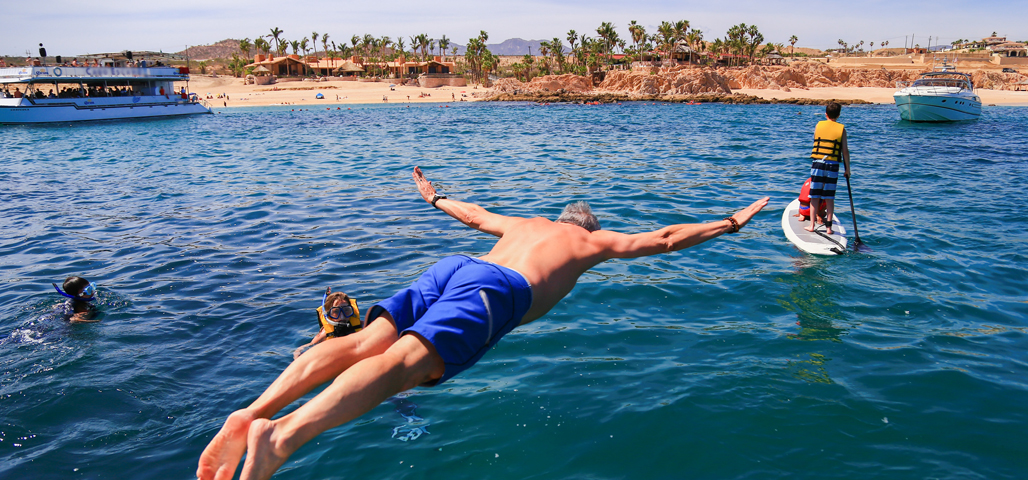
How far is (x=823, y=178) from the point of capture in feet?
32.4

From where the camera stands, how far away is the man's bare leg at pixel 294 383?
3.30 meters

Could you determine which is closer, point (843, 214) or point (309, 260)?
point (309, 260)

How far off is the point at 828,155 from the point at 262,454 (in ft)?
30.9

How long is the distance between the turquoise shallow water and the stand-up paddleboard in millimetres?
229

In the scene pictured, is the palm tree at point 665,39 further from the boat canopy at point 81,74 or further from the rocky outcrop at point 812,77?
the boat canopy at point 81,74

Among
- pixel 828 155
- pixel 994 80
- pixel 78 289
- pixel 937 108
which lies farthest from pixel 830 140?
pixel 994 80

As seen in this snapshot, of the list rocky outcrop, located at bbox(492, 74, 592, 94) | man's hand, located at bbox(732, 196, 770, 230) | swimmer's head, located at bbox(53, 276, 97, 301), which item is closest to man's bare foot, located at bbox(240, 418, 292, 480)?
man's hand, located at bbox(732, 196, 770, 230)

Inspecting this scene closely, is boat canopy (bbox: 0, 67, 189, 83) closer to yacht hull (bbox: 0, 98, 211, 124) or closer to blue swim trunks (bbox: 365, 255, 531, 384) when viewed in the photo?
yacht hull (bbox: 0, 98, 211, 124)

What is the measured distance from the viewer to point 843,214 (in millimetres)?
12336

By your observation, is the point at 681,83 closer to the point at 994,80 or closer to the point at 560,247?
the point at 994,80

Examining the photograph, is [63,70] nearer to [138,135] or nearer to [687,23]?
[138,135]

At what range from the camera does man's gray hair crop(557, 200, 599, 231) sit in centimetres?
513

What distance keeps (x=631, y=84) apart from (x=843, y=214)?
67157 millimetres

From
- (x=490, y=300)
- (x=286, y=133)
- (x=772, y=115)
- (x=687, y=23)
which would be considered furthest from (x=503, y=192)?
(x=687, y=23)
